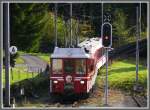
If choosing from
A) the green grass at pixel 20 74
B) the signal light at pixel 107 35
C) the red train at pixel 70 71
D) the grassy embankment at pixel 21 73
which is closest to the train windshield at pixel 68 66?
the red train at pixel 70 71

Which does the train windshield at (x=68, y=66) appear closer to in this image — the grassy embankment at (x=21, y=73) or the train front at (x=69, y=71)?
the train front at (x=69, y=71)

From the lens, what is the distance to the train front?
23.3 m

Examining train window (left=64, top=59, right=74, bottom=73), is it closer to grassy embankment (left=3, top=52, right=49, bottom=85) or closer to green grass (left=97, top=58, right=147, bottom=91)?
green grass (left=97, top=58, right=147, bottom=91)

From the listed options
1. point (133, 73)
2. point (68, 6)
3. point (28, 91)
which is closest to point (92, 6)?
point (68, 6)

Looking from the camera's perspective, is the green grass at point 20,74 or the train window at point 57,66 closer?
the train window at point 57,66

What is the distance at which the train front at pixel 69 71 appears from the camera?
2331 cm

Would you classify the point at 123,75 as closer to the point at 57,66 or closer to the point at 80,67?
the point at 80,67

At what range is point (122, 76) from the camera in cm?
3081

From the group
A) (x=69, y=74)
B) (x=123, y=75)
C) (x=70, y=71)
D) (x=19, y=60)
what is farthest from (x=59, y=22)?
(x=19, y=60)

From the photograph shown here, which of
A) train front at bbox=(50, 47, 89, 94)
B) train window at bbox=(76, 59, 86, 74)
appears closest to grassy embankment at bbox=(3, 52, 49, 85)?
train front at bbox=(50, 47, 89, 94)

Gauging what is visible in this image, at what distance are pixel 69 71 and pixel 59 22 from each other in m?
7.04

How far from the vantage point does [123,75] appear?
102ft

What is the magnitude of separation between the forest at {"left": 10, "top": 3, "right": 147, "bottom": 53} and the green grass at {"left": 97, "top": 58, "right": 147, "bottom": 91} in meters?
2.22

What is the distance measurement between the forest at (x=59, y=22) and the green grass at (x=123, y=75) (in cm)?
222
